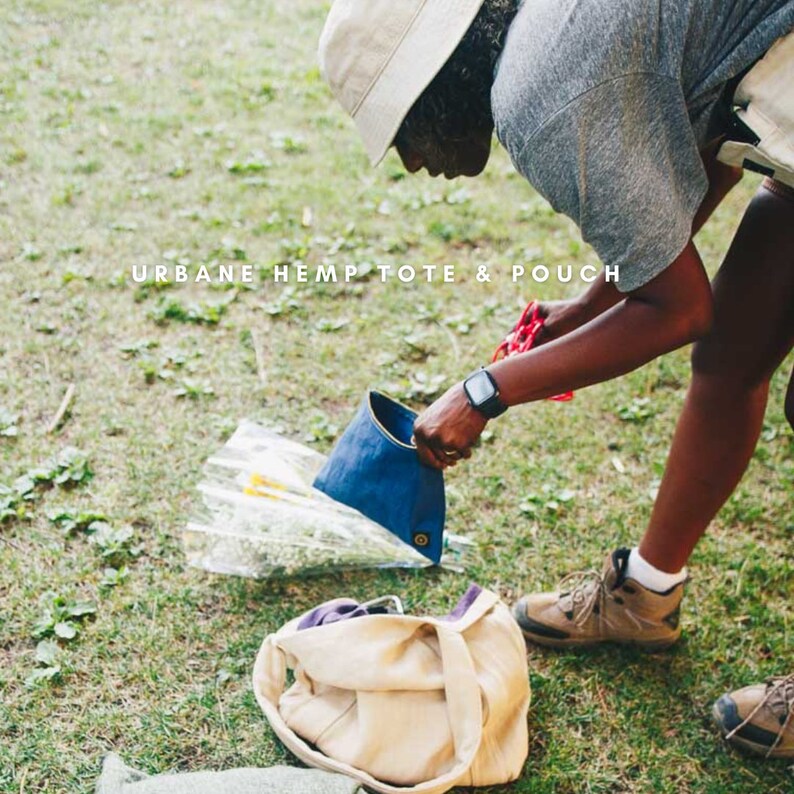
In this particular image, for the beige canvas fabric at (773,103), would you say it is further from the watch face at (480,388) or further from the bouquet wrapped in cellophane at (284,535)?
the bouquet wrapped in cellophane at (284,535)

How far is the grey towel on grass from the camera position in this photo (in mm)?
1744

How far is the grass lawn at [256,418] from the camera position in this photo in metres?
2.07

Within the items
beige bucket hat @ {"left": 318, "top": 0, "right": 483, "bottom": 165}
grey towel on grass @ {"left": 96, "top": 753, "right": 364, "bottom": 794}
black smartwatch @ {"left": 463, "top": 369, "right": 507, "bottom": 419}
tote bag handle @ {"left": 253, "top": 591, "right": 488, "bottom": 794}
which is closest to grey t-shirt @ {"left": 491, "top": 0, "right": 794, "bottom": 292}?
beige bucket hat @ {"left": 318, "top": 0, "right": 483, "bottom": 165}

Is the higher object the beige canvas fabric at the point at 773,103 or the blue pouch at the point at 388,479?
the beige canvas fabric at the point at 773,103

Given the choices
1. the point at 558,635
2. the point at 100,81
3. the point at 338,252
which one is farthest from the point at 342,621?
the point at 100,81

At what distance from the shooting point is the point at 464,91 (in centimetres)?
162

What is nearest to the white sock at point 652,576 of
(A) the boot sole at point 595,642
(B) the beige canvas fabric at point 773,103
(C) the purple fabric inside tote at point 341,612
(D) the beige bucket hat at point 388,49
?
(A) the boot sole at point 595,642

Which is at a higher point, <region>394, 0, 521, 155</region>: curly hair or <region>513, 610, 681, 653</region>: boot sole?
<region>394, 0, 521, 155</region>: curly hair

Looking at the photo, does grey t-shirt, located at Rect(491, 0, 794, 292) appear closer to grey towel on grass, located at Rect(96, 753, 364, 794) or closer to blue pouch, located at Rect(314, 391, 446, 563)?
blue pouch, located at Rect(314, 391, 446, 563)

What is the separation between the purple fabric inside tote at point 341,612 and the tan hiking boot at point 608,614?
250 millimetres

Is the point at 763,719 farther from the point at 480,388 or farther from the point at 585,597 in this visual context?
the point at 480,388

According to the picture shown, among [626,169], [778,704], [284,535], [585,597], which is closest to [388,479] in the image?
[284,535]

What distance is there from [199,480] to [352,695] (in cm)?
98

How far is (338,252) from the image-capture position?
150 inches
